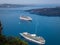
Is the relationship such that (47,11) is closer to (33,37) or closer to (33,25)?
(33,25)

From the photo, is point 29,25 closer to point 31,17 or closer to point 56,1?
point 31,17

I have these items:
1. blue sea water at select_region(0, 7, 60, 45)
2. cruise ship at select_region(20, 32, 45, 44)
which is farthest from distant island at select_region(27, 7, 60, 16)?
cruise ship at select_region(20, 32, 45, 44)

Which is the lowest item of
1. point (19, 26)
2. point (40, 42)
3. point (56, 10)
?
point (40, 42)

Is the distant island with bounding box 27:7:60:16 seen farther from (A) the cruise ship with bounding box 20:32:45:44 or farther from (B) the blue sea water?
(A) the cruise ship with bounding box 20:32:45:44

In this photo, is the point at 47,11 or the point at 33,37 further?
the point at 47,11

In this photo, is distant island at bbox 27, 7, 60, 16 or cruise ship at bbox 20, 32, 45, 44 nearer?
cruise ship at bbox 20, 32, 45, 44

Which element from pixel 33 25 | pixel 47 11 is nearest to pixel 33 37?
pixel 33 25

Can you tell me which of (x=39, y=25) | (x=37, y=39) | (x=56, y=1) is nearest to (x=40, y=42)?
(x=37, y=39)

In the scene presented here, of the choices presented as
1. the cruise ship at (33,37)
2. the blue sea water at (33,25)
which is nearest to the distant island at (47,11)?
the blue sea water at (33,25)
